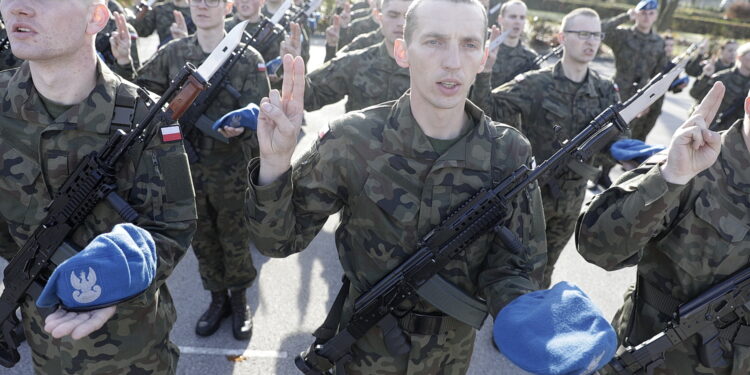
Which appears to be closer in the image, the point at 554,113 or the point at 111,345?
the point at 111,345

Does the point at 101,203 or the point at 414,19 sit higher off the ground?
the point at 414,19

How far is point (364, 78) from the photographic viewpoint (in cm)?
366

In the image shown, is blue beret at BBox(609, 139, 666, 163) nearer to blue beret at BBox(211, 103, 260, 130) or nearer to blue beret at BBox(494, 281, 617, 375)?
blue beret at BBox(494, 281, 617, 375)

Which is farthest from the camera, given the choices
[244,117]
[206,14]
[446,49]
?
[206,14]

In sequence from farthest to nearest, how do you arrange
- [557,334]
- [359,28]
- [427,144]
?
[359,28], [427,144], [557,334]

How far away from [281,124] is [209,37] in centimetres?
210

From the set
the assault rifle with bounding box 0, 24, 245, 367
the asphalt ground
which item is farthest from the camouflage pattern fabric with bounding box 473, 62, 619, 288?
the assault rifle with bounding box 0, 24, 245, 367

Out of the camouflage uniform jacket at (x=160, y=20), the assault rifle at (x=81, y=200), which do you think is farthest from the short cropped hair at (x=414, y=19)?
the camouflage uniform jacket at (x=160, y=20)

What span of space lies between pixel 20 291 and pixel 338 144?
1.23 metres

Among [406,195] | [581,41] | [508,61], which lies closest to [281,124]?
[406,195]

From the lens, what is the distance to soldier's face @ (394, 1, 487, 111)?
5.22 feet

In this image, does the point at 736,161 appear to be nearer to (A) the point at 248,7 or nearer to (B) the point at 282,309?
(B) the point at 282,309

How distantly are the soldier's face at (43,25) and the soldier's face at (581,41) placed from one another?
303 cm

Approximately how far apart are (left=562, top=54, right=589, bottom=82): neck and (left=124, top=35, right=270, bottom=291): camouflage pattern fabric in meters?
2.11
